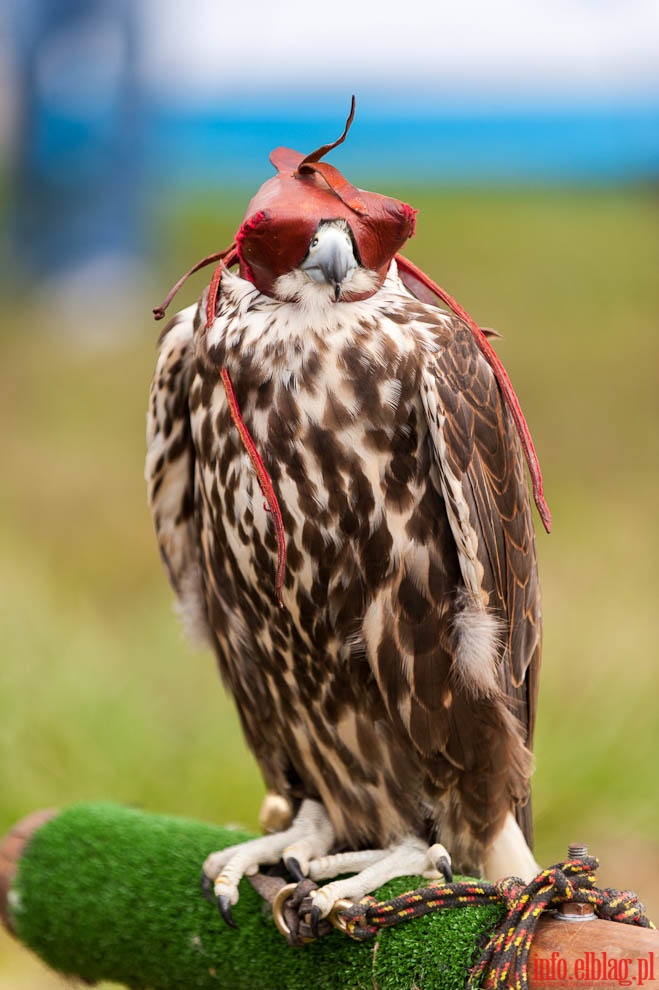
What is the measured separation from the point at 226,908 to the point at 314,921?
0.18m

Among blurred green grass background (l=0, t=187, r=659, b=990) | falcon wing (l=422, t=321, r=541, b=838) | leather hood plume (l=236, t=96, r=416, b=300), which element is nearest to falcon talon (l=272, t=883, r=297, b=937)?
falcon wing (l=422, t=321, r=541, b=838)

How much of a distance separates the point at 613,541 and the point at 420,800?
13.6 feet

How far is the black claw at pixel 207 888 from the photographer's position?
6.25ft

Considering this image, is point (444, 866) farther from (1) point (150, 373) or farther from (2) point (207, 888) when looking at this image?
(1) point (150, 373)

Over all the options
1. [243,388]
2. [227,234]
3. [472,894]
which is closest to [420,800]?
[472,894]

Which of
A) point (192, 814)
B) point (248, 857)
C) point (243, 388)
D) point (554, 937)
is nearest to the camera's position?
point (554, 937)

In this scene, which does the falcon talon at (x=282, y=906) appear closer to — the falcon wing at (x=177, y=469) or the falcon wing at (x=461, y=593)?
the falcon wing at (x=461, y=593)

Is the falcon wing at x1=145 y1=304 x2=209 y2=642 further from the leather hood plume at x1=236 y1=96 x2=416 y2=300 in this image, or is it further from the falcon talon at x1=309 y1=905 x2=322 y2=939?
the falcon talon at x1=309 y1=905 x2=322 y2=939

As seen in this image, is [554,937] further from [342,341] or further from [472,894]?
[342,341]

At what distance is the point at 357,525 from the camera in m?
1.61

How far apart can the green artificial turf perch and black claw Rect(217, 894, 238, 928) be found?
0.02 meters

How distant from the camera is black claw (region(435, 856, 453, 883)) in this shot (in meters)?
1.77

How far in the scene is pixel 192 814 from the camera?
3531 mm

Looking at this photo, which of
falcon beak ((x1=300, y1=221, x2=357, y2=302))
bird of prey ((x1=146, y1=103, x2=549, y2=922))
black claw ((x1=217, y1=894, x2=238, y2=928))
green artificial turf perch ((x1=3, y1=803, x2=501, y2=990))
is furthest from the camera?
black claw ((x1=217, y1=894, x2=238, y2=928))
